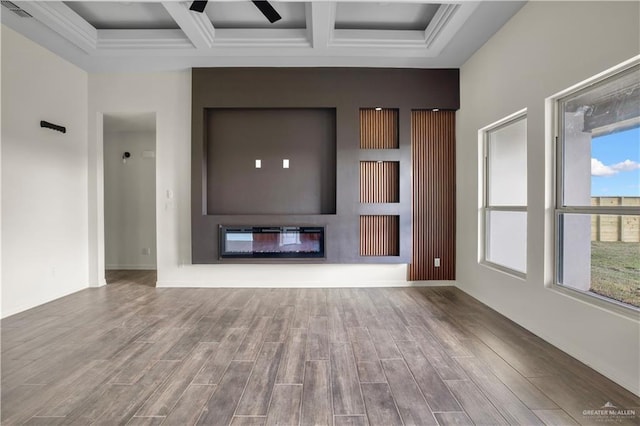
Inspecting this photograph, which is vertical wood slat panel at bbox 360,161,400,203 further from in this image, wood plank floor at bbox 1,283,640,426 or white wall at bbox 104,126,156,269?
white wall at bbox 104,126,156,269

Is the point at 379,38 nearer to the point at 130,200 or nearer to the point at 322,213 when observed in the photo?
the point at 322,213

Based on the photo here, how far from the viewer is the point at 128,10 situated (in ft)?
11.5

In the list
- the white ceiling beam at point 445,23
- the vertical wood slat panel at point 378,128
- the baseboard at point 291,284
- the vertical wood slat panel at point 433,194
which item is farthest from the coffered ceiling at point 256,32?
the baseboard at point 291,284

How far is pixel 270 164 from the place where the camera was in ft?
15.2

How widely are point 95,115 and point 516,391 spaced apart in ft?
19.5

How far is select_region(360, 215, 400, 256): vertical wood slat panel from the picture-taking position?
4566 mm

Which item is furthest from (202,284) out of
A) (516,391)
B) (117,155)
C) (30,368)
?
(516,391)

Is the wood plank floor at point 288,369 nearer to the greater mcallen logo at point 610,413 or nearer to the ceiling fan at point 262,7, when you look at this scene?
the greater mcallen logo at point 610,413

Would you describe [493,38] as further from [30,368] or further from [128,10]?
[30,368]

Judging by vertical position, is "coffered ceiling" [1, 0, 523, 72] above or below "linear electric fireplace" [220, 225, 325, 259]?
above

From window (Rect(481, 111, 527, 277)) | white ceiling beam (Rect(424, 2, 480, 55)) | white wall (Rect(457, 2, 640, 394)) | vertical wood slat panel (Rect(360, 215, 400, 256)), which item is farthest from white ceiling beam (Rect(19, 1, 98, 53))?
window (Rect(481, 111, 527, 277))

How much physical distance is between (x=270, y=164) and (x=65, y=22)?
111 inches

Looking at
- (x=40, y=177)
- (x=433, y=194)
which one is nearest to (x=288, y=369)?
(x=433, y=194)

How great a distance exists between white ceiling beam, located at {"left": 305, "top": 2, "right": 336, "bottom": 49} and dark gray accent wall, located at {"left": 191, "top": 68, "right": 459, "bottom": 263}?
2.26ft
